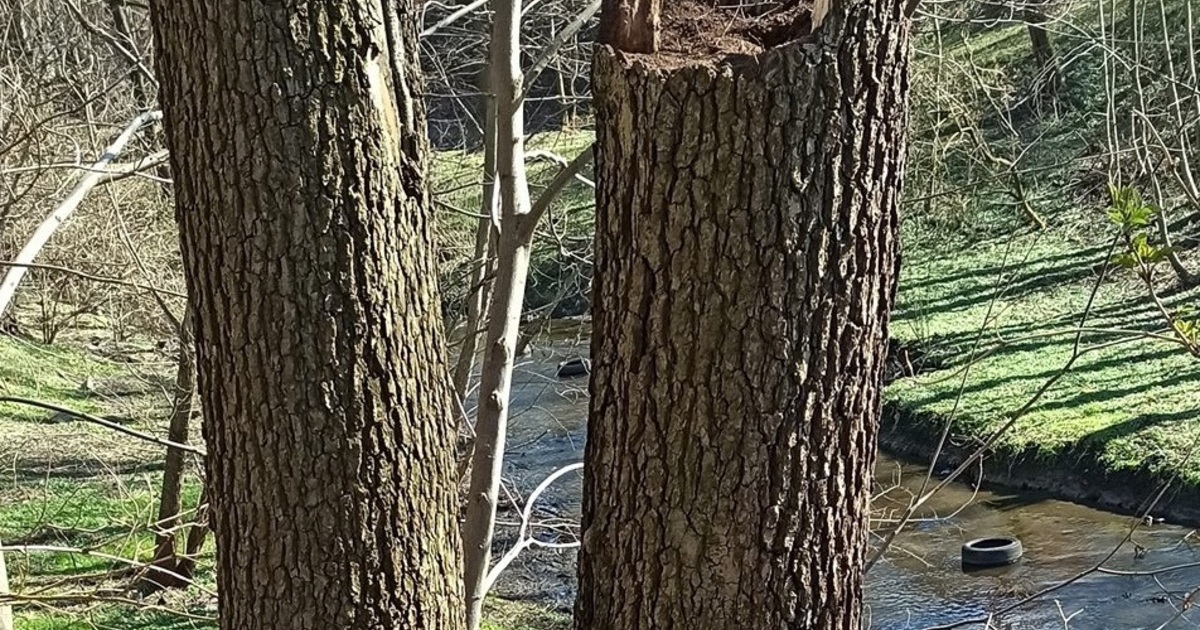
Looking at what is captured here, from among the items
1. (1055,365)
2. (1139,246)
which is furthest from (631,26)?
(1055,365)

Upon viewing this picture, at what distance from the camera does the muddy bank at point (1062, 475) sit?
37.0ft

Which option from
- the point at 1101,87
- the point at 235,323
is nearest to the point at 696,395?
the point at 235,323

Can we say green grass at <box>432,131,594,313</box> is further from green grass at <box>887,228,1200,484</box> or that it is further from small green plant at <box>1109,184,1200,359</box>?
small green plant at <box>1109,184,1200,359</box>

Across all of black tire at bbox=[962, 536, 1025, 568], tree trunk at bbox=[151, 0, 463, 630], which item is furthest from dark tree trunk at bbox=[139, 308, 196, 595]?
black tire at bbox=[962, 536, 1025, 568]

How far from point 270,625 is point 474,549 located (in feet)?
9.23

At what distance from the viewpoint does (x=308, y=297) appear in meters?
2.25

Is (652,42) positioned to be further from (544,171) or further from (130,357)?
(130,357)

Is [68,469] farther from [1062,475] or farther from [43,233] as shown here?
[1062,475]

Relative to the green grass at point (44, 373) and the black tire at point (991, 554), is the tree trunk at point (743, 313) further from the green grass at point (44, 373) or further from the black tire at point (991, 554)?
the green grass at point (44, 373)

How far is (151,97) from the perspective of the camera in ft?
27.8

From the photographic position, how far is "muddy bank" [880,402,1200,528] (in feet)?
37.0

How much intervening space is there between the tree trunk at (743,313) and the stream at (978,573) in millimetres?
6226

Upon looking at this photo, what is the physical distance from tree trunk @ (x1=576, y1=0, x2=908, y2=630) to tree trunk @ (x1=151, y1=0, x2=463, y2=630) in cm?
39

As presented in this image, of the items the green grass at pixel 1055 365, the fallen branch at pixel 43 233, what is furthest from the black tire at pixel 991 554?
the fallen branch at pixel 43 233
